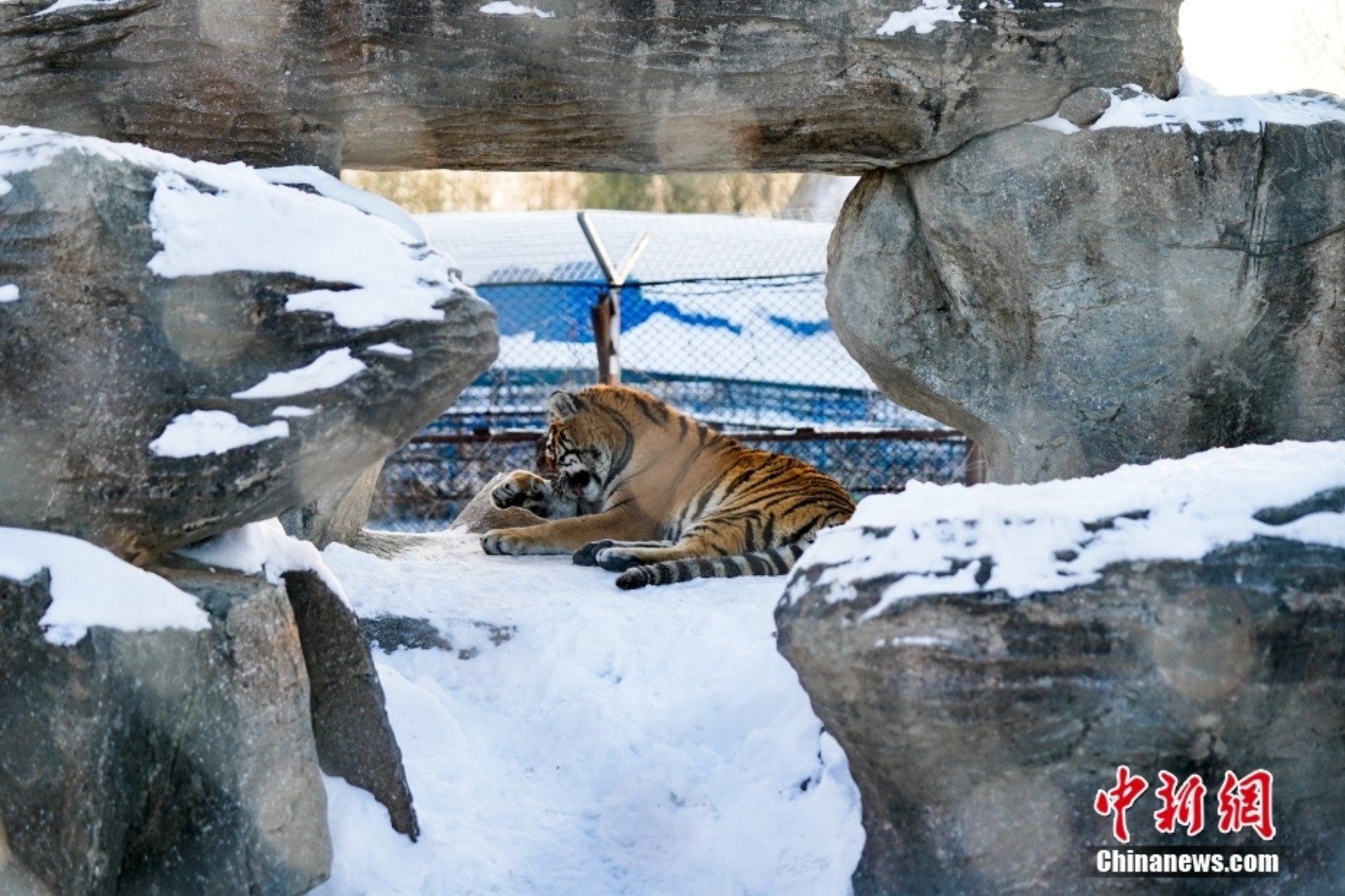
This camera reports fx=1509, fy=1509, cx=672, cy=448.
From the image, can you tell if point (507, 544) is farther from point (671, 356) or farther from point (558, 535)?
point (671, 356)

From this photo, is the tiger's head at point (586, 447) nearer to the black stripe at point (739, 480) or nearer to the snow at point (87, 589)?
the black stripe at point (739, 480)

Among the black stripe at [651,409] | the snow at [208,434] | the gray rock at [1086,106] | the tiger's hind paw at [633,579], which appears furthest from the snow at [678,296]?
the snow at [208,434]

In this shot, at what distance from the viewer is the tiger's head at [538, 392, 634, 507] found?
22.2 feet

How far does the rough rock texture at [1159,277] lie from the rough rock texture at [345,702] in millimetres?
2785

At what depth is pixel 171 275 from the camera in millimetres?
3055

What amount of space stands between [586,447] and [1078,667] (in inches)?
163

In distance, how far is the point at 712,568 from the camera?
5.54 m

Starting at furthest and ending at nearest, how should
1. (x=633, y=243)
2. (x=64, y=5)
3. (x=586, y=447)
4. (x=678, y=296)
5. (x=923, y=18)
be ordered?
(x=633, y=243) < (x=678, y=296) < (x=586, y=447) < (x=923, y=18) < (x=64, y=5)

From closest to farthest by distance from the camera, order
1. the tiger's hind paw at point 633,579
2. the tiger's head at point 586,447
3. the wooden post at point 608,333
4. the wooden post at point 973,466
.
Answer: the tiger's hind paw at point 633,579 → the tiger's head at point 586,447 → the wooden post at point 973,466 → the wooden post at point 608,333

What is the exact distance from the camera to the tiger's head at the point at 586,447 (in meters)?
6.75

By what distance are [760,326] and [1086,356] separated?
5025mm

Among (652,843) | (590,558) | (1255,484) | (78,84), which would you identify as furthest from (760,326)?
(1255,484)

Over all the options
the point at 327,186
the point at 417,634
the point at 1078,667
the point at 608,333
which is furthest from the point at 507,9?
the point at 608,333

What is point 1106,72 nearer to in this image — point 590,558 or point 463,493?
point 590,558
